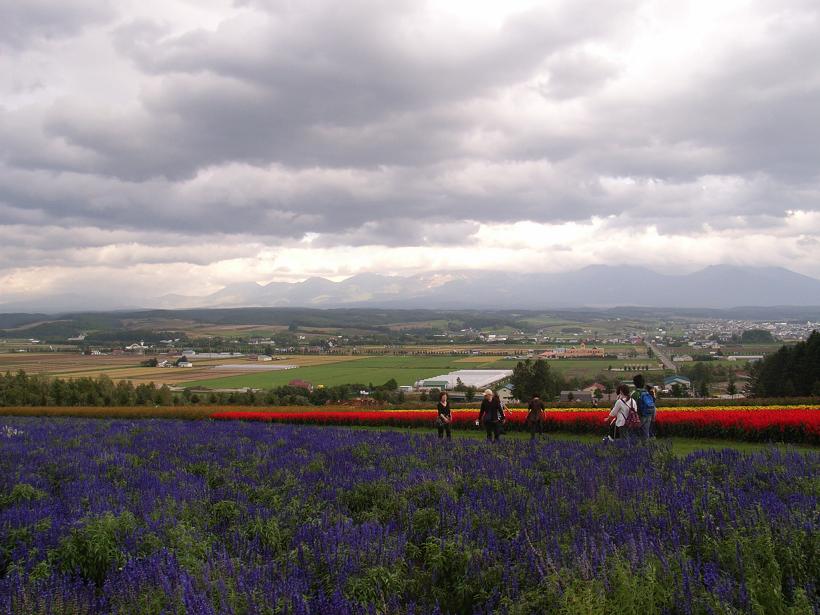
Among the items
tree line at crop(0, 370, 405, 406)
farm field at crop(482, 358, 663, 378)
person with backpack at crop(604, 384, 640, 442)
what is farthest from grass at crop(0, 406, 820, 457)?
farm field at crop(482, 358, 663, 378)

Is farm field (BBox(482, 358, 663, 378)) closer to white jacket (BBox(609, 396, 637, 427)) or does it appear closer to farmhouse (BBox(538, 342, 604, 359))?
farmhouse (BBox(538, 342, 604, 359))

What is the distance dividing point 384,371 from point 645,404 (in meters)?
81.6

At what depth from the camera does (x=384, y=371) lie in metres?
94.4

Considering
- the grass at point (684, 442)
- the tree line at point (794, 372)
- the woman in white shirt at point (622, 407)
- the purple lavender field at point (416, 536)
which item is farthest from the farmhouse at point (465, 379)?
the purple lavender field at point (416, 536)

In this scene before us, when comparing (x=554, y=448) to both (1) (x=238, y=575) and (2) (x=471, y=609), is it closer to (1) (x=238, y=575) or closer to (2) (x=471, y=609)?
(2) (x=471, y=609)

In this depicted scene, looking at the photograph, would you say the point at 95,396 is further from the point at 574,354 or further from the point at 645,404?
the point at 574,354

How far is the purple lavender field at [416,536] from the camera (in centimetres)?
406

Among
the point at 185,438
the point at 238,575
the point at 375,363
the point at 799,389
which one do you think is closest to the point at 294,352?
the point at 375,363

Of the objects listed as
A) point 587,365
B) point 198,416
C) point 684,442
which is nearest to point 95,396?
point 198,416

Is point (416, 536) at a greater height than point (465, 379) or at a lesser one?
greater

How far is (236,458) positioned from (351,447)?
7.95 feet

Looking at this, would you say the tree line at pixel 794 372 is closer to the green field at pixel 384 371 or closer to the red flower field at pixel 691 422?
the red flower field at pixel 691 422

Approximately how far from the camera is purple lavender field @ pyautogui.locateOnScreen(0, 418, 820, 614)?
406 cm

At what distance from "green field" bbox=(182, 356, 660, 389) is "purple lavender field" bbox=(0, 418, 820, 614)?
61792 millimetres
